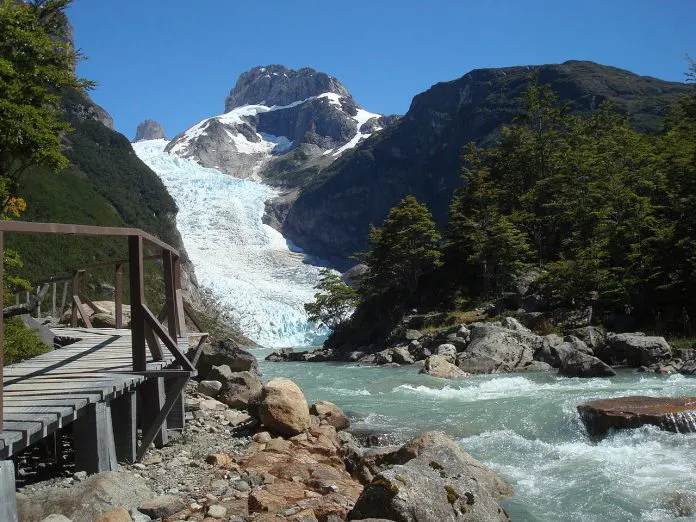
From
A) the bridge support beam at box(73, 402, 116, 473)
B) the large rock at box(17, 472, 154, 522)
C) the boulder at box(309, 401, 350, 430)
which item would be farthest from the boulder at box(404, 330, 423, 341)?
the large rock at box(17, 472, 154, 522)

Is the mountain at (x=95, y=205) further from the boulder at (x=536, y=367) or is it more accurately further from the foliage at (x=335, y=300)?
the boulder at (x=536, y=367)

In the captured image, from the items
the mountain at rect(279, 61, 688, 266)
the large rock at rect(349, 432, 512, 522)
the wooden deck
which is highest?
the mountain at rect(279, 61, 688, 266)

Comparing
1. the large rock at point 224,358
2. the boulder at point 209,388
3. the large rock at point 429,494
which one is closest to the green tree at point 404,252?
the large rock at point 224,358

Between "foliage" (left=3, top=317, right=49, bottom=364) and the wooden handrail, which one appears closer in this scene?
the wooden handrail

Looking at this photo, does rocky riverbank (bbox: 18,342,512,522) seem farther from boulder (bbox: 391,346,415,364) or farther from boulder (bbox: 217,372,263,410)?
boulder (bbox: 391,346,415,364)

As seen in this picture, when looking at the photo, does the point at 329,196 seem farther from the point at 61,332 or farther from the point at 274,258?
the point at 61,332

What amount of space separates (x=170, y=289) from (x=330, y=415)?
3.35 m

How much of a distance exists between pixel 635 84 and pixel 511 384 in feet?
300

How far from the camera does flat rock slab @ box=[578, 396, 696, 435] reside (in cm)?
794

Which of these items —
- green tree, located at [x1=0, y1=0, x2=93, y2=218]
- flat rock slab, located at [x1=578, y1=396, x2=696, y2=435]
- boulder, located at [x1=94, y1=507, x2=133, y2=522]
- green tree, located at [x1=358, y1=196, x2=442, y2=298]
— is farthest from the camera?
green tree, located at [x1=358, y1=196, x2=442, y2=298]

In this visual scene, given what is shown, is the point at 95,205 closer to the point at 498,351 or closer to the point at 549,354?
the point at 498,351

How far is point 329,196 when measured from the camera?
12381 centimetres

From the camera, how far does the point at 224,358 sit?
13.0m

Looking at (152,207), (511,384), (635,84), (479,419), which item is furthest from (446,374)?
(635,84)
